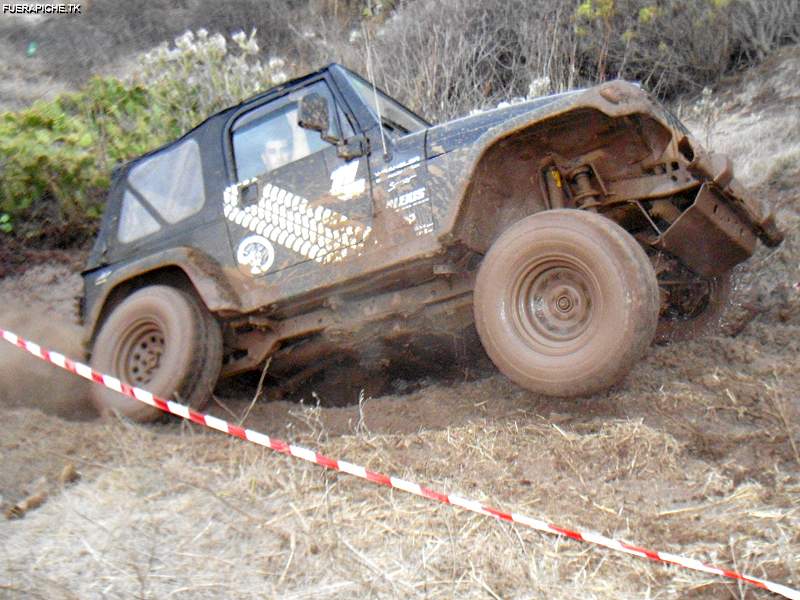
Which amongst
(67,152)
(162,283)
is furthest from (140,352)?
(67,152)

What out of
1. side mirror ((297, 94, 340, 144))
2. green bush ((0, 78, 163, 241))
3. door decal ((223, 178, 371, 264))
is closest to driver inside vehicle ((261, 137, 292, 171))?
door decal ((223, 178, 371, 264))

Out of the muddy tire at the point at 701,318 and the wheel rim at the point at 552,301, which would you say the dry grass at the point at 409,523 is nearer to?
the wheel rim at the point at 552,301

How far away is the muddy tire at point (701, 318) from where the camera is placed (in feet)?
18.2

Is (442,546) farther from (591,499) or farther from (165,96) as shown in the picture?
(165,96)

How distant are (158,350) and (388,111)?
2176mm

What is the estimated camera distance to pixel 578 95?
13.9 feet

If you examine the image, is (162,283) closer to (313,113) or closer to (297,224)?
(297,224)

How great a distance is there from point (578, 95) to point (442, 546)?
7.38ft

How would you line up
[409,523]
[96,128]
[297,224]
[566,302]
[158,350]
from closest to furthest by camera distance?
[409,523], [566,302], [297,224], [158,350], [96,128]

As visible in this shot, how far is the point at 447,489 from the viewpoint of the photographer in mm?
3812

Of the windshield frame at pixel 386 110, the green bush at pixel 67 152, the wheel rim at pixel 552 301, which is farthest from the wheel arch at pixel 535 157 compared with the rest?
the green bush at pixel 67 152

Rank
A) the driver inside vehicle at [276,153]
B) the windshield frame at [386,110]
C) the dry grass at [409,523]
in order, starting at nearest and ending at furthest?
the dry grass at [409,523]
the windshield frame at [386,110]
the driver inside vehicle at [276,153]

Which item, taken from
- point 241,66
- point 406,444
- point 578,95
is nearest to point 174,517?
point 406,444

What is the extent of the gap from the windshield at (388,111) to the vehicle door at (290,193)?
0.20 metres
